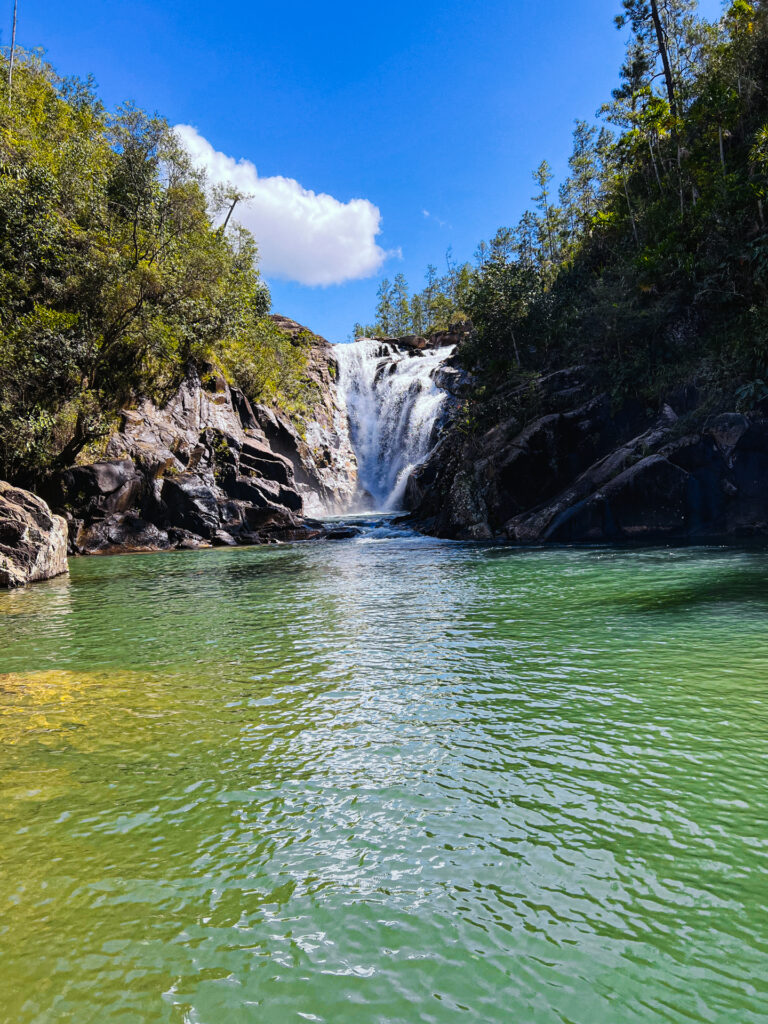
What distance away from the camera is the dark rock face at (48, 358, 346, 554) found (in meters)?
24.8

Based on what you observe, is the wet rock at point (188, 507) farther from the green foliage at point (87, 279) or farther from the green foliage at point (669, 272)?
the green foliage at point (669, 272)

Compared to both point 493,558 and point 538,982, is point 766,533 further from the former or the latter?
point 538,982

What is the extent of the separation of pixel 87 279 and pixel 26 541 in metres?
13.6

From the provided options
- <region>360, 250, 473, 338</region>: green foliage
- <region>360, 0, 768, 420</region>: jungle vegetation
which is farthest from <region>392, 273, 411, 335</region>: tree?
<region>360, 0, 768, 420</region>: jungle vegetation

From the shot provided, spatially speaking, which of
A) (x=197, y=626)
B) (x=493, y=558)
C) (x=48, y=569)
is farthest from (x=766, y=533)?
(x=48, y=569)

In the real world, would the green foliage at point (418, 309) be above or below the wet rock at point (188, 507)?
above

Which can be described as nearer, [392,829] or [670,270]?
[392,829]

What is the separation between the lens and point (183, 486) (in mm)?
27344

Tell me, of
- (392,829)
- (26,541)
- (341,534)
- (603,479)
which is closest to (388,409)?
(341,534)

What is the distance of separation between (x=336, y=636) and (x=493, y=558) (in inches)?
378

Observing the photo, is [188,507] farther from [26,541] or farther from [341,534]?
[26,541]

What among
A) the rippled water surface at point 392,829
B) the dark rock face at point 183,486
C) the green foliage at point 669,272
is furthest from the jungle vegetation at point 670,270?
the rippled water surface at point 392,829

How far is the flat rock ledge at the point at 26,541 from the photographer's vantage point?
16.0m

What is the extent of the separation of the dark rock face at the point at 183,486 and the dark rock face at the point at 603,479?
8.70 m
